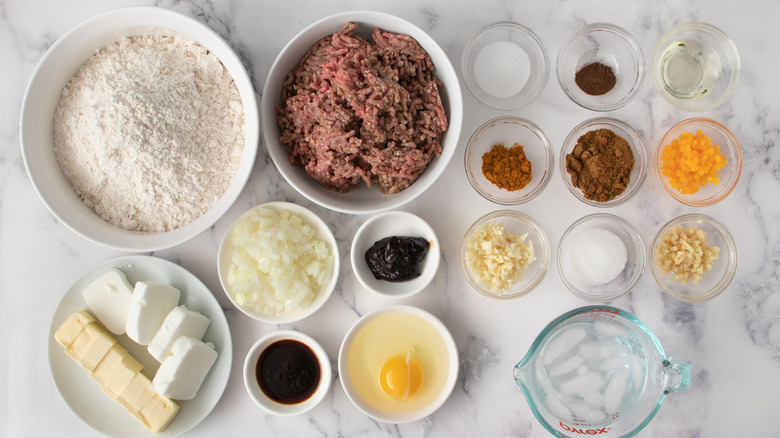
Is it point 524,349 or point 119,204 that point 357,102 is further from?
point 524,349

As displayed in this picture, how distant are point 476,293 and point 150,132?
4.38ft

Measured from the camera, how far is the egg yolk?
6.25ft

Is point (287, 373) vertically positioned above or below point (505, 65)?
below

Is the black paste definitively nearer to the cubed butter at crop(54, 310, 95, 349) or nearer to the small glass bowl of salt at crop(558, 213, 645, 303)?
the small glass bowl of salt at crop(558, 213, 645, 303)

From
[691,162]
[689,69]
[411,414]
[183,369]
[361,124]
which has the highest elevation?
[689,69]

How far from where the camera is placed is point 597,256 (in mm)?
1979

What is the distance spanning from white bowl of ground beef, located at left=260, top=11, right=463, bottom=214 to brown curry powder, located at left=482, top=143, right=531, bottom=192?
25 cm

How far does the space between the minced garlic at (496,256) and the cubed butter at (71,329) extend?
1.46 meters

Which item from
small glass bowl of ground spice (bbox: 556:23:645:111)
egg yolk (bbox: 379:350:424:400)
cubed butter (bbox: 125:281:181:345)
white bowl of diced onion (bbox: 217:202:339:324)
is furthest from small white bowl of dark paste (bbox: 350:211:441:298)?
small glass bowl of ground spice (bbox: 556:23:645:111)

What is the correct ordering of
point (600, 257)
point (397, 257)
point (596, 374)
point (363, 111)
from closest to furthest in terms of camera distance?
point (363, 111) → point (596, 374) → point (397, 257) → point (600, 257)

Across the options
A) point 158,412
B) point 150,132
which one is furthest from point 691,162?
point 158,412

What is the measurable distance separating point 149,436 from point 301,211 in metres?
1.05

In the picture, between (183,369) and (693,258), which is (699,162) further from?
(183,369)

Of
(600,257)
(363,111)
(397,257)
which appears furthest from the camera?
(600,257)
